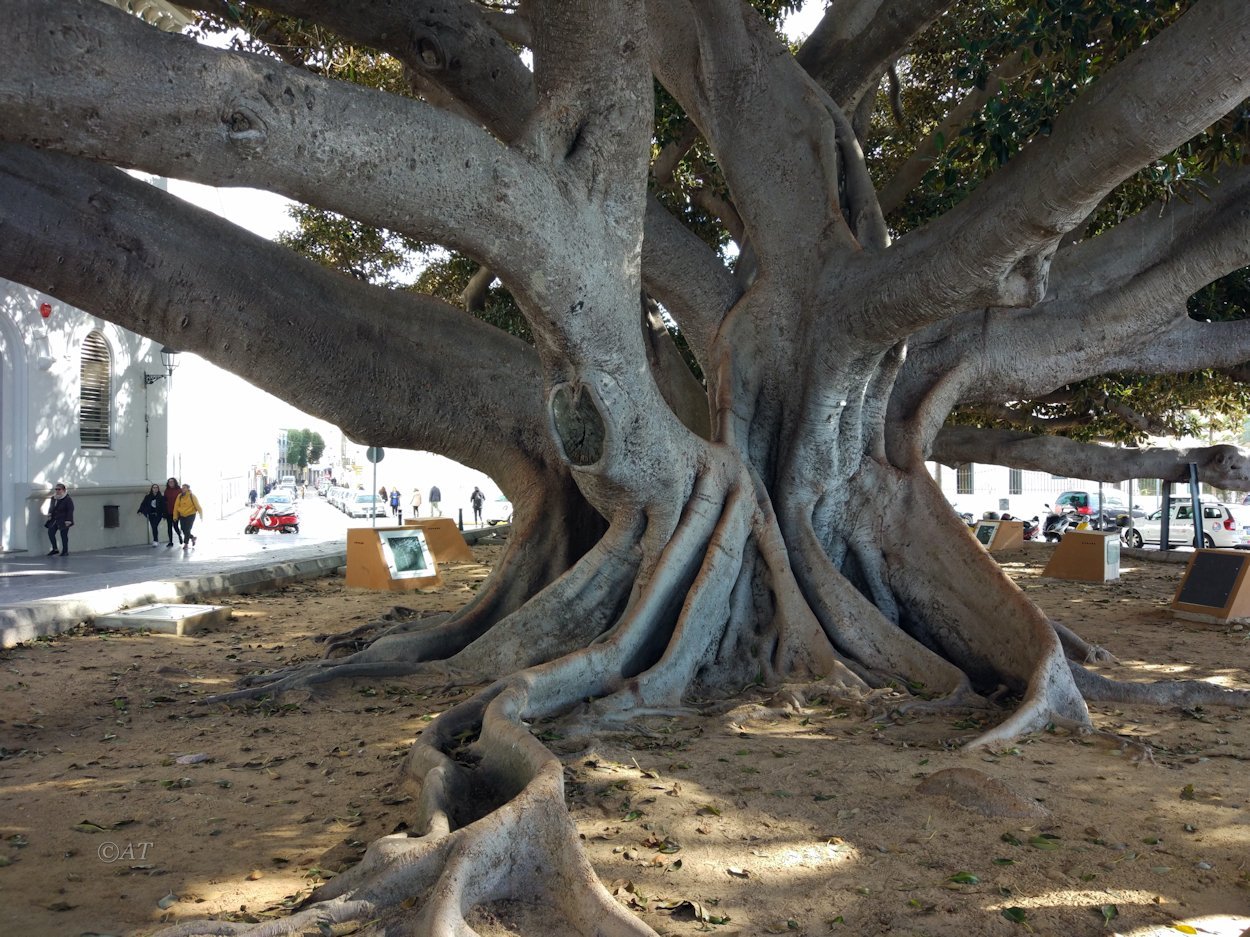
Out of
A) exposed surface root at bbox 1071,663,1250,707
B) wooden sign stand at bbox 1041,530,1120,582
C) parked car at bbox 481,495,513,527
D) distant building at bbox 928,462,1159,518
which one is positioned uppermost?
distant building at bbox 928,462,1159,518

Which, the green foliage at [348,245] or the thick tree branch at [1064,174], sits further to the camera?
the green foliage at [348,245]

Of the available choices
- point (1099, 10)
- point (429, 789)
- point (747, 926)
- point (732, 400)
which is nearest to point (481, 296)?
point (732, 400)

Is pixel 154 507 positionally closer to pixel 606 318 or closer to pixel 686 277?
pixel 686 277

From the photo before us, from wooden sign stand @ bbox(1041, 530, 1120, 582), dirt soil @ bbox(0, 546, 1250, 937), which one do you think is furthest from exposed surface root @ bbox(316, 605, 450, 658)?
wooden sign stand @ bbox(1041, 530, 1120, 582)

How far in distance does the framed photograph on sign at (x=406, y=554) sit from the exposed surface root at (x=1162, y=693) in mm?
8567

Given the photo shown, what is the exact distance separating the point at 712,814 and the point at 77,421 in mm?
17848

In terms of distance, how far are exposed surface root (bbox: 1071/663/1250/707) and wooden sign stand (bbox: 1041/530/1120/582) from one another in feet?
25.3

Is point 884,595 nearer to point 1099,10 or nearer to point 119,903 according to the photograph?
point 1099,10

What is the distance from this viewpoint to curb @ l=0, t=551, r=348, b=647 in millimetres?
8383

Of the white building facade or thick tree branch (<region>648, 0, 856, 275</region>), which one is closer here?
thick tree branch (<region>648, 0, 856, 275</region>)

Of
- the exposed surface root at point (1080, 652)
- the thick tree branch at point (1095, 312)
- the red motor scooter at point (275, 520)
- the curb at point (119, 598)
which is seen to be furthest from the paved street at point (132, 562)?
the exposed surface root at point (1080, 652)

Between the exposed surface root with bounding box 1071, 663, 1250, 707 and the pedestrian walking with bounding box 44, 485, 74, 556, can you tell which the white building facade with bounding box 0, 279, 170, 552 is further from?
the exposed surface root with bounding box 1071, 663, 1250, 707

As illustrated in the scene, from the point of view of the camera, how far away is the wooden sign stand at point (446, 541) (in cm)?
1653

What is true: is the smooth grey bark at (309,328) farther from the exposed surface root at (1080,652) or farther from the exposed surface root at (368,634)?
the exposed surface root at (1080,652)
